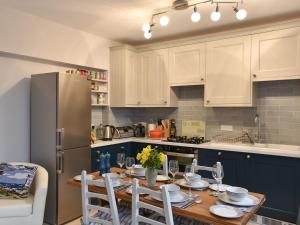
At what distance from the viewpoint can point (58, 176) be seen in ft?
9.70

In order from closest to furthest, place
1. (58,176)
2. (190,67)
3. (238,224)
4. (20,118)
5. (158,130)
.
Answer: (238,224)
(58,176)
(20,118)
(190,67)
(158,130)

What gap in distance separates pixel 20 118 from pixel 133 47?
2102mm

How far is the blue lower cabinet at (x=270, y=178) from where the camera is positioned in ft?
9.38

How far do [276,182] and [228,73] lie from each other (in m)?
1.48

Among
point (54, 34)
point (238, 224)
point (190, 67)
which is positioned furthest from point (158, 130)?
point (238, 224)

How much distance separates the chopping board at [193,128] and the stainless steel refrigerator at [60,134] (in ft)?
5.37

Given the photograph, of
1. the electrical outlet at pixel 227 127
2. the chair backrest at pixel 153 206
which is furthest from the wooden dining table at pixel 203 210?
the electrical outlet at pixel 227 127

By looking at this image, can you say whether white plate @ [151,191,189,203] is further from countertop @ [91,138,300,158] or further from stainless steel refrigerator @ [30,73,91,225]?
stainless steel refrigerator @ [30,73,91,225]

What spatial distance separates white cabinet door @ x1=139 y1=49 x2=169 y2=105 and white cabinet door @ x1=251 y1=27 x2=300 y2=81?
1.36 m

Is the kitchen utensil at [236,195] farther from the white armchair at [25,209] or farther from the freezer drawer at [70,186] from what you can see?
the freezer drawer at [70,186]

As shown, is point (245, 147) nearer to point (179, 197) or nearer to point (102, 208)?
point (179, 197)

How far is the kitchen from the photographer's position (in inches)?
117

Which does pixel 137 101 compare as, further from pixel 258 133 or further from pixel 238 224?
pixel 238 224

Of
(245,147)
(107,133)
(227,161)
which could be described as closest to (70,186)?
(107,133)
